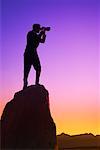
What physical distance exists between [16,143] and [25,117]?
2.89 feet

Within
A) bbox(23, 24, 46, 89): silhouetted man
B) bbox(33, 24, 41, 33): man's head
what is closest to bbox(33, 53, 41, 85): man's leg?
bbox(23, 24, 46, 89): silhouetted man

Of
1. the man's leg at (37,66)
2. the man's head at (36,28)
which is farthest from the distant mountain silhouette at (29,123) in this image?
the man's head at (36,28)

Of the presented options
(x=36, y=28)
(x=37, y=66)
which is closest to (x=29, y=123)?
(x=37, y=66)

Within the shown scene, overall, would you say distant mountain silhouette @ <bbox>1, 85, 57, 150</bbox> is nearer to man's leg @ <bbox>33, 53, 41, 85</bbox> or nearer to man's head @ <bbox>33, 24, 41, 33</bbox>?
man's leg @ <bbox>33, 53, 41, 85</bbox>

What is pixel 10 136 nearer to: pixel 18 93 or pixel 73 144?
pixel 18 93

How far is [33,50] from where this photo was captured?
17.6m

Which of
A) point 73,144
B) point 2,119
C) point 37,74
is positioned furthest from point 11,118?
point 73,144

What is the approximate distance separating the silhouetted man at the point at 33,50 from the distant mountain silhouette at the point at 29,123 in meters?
0.44

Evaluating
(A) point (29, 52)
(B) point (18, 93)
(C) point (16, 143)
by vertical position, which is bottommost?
(C) point (16, 143)

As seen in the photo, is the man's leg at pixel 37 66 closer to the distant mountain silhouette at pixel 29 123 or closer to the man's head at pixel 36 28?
the distant mountain silhouette at pixel 29 123

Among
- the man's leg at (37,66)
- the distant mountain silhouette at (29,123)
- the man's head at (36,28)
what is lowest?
the distant mountain silhouette at (29,123)

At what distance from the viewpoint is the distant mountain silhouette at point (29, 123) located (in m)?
17.2

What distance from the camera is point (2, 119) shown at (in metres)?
17.9

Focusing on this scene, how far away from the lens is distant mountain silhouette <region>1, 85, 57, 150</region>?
1722 centimetres
